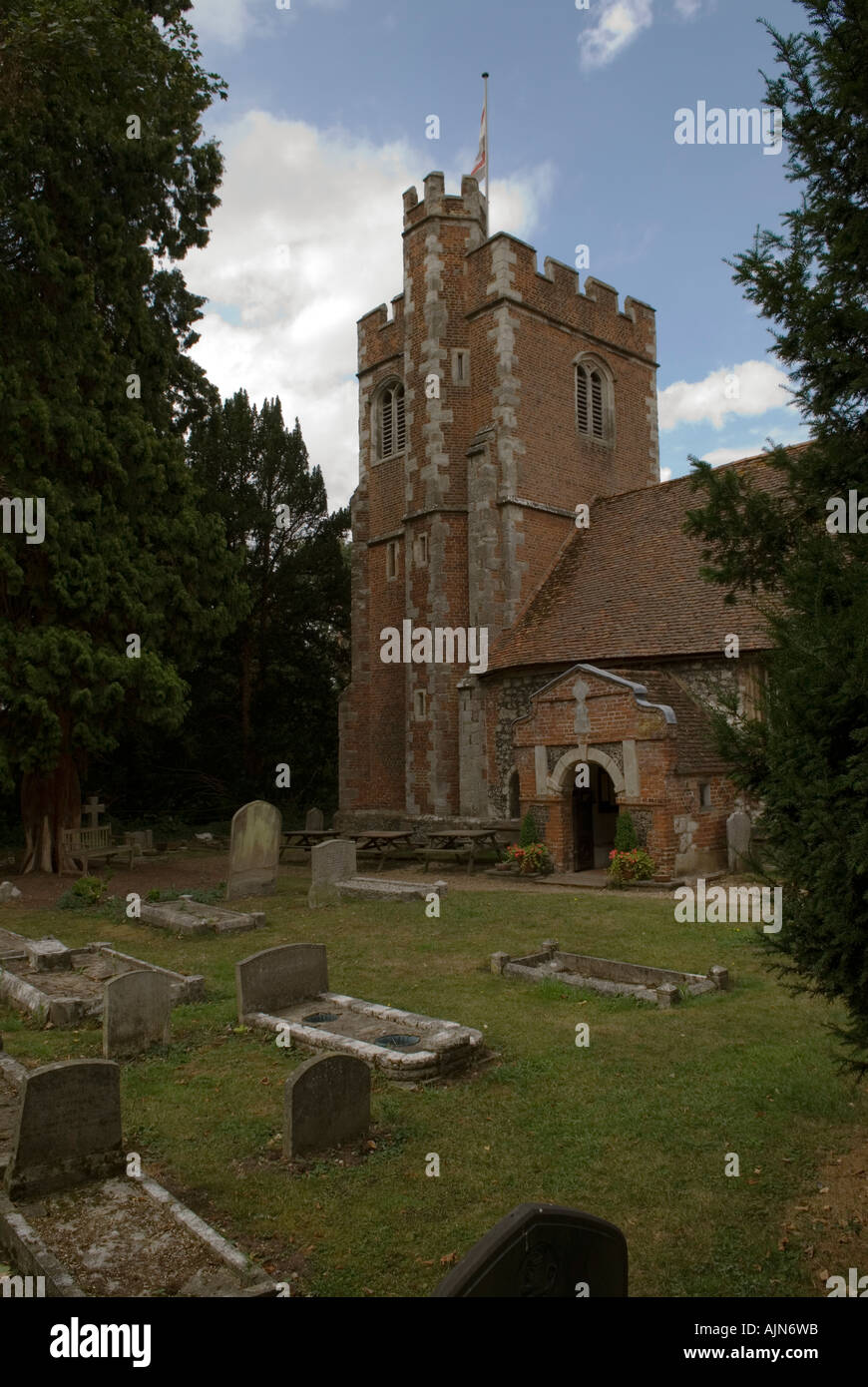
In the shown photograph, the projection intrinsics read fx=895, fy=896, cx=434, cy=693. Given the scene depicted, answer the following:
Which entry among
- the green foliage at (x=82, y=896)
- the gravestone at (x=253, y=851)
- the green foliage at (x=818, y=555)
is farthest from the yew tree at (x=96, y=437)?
the green foliage at (x=818, y=555)

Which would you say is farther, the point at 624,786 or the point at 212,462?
the point at 212,462

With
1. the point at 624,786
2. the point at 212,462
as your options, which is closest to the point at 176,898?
the point at 624,786

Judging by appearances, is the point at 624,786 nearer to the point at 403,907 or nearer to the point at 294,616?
the point at 403,907

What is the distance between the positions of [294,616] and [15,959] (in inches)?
845

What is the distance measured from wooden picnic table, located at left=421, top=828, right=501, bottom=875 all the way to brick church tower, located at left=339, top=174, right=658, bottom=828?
152 cm

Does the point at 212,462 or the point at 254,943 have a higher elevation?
the point at 212,462

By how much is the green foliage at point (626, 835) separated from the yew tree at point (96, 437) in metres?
9.17

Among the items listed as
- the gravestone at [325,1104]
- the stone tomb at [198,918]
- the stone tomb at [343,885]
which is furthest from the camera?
the stone tomb at [343,885]

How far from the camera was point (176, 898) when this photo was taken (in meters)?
15.0

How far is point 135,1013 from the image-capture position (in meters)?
7.59

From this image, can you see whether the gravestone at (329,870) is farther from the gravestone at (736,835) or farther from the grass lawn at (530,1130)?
the gravestone at (736,835)

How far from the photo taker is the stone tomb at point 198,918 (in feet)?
41.2

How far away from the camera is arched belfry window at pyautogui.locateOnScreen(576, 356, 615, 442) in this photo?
78.5 ft

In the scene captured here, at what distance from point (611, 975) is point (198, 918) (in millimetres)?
6178
